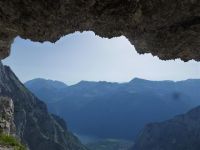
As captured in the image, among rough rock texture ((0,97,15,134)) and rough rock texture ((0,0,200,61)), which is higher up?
rough rock texture ((0,0,200,61))

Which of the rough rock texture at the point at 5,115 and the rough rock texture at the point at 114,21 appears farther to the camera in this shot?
the rough rock texture at the point at 5,115

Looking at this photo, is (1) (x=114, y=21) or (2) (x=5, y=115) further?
(2) (x=5, y=115)

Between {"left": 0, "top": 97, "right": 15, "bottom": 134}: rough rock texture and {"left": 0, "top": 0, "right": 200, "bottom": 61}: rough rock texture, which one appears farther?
{"left": 0, "top": 97, "right": 15, "bottom": 134}: rough rock texture

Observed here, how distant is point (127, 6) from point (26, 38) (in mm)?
5555

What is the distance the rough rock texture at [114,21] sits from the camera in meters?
16.5

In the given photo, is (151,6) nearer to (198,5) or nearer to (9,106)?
(198,5)

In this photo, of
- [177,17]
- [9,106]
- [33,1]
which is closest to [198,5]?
[177,17]

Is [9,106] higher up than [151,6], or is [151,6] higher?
[151,6]

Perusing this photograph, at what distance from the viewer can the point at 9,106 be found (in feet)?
123

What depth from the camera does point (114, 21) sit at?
58.2 feet

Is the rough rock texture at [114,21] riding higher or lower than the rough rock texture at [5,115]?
higher

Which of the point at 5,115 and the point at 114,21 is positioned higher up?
the point at 114,21

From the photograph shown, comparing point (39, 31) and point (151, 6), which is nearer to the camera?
point (151, 6)

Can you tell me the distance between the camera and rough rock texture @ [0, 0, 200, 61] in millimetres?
16453
